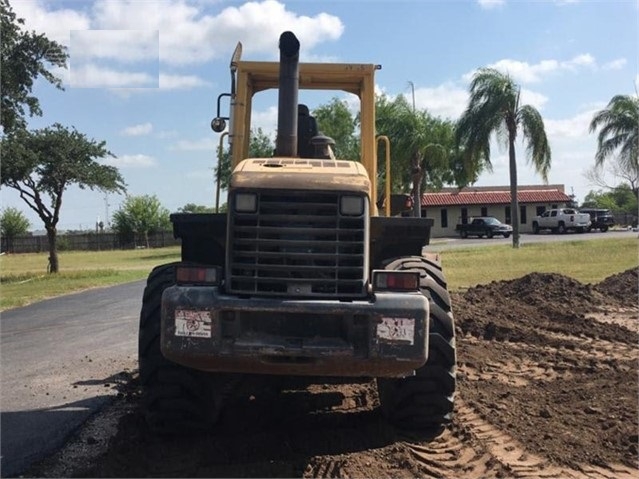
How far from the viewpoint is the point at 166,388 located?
546 cm

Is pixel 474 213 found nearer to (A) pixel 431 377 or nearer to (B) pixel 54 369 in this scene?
(B) pixel 54 369

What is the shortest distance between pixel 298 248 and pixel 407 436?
176 cm

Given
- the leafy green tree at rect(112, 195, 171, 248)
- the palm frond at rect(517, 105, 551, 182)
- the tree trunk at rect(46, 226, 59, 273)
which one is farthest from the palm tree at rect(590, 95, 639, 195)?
the leafy green tree at rect(112, 195, 171, 248)

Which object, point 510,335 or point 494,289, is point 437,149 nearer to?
point 494,289

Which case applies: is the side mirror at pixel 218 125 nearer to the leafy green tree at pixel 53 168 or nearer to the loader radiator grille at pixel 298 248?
the loader radiator grille at pixel 298 248

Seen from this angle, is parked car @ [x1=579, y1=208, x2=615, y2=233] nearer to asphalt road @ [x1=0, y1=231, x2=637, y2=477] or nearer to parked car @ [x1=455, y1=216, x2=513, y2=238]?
parked car @ [x1=455, y1=216, x2=513, y2=238]

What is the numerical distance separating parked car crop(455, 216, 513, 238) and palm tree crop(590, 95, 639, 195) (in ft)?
52.2

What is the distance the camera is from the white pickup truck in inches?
2080

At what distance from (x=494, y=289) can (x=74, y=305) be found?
9672 millimetres

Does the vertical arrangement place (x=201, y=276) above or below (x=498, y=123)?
below

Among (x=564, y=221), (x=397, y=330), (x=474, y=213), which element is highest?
(x=474, y=213)

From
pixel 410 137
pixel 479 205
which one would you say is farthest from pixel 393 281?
pixel 479 205

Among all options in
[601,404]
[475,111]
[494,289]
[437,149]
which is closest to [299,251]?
[601,404]

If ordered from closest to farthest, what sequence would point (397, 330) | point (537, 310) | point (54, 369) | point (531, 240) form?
point (397, 330), point (54, 369), point (537, 310), point (531, 240)
